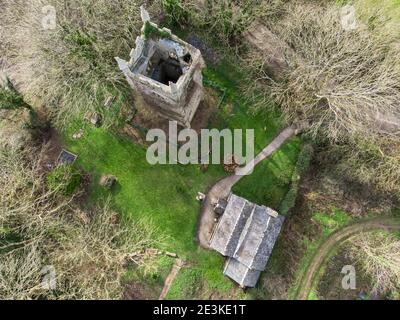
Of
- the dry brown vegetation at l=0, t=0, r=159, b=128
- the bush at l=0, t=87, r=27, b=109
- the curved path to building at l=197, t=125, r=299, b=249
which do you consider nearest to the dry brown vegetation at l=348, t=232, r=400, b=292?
the curved path to building at l=197, t=125, r=299, b=249

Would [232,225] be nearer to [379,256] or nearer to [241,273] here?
[241,273]

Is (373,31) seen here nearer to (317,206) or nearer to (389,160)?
(389,160)

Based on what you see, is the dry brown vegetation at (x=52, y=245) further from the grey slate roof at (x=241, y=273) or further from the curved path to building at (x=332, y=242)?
the curved path to building at (x=332, y=242)

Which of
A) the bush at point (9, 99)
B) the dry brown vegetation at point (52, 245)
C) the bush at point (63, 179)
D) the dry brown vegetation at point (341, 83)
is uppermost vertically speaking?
the dry brown vegetation at point (341, 83)

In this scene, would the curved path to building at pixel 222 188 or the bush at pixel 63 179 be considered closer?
the bush at pixel 63 179

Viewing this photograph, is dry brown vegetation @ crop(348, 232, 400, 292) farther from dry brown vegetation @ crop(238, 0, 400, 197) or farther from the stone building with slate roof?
the stone building with slate roof

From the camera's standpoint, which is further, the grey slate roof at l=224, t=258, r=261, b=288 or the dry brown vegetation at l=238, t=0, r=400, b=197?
the grey slate roof at l=224, t=258, r=261, b=288

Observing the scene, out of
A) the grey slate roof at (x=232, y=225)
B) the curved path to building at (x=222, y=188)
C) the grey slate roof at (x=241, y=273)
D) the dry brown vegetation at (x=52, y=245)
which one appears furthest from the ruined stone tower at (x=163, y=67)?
the grey slate roof at (x=241, y=273)
